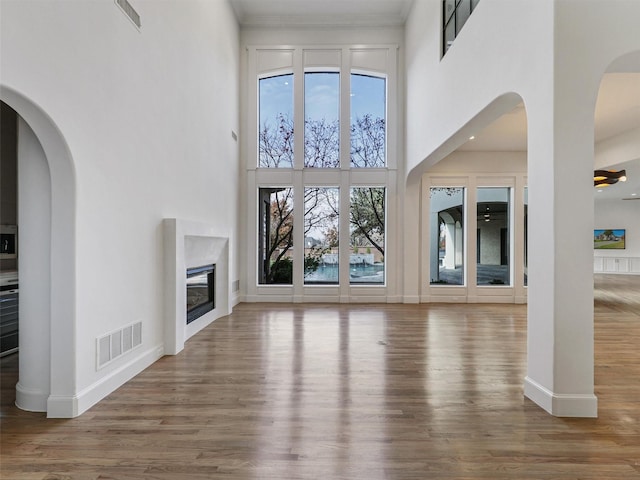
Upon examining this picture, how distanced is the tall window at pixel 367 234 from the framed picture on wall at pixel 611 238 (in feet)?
42.4

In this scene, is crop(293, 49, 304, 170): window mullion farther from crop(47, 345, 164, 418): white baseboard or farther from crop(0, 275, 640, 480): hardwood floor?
crop(47, 345, 164, 418): white baseboard

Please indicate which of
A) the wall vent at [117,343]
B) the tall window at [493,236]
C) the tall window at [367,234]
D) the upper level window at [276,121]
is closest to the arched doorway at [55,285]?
the wall vent at [117,343]

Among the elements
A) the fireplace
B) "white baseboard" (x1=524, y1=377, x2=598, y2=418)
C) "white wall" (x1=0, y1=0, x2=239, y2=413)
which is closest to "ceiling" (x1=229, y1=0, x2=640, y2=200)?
"white wall" (x1=0, y1=0, x2=239, y2=413)

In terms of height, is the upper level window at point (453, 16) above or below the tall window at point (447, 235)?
above

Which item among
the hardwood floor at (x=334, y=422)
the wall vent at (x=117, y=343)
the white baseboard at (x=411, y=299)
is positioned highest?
the wall vent at (x=117, y=343)

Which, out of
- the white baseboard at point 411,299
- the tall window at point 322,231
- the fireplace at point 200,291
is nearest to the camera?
the fireplace at point 200,291

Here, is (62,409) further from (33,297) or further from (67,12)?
(67,12)

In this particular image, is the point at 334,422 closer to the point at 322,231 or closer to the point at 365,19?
the point at 322,231

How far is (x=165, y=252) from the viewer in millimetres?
4180

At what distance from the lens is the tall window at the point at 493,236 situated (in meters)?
8.00

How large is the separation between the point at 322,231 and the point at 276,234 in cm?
105

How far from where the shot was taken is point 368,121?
8.07 metres

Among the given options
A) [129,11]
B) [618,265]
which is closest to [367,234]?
[129,11]

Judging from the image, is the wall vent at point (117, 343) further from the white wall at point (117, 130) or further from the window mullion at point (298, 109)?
the window mullion at point (298, 109)
